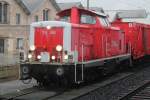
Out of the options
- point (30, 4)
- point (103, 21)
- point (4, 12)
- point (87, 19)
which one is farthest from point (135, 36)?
point (30, 4)

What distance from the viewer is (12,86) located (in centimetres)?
1677

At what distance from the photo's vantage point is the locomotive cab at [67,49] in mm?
15992

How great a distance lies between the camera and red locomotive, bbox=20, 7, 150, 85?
630 inches

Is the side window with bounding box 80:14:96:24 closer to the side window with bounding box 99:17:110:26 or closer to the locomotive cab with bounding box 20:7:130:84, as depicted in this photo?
the locomotive cab with bounding box 20:7:130:84

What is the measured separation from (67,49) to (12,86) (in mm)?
2674

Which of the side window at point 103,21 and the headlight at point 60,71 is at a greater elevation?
the side window at point 103,21

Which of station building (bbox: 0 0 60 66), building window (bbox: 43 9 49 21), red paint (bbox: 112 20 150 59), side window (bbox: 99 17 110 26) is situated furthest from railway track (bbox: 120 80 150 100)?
building window (bbox: 43 9 49 21)

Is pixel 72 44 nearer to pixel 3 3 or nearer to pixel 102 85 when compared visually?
pixel 102 85

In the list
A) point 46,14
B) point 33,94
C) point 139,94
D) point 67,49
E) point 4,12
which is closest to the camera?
point 33,94

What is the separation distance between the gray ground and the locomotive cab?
0.60 meters

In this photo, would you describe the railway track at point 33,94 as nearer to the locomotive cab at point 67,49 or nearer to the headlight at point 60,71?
the locomotive cab at point 67,49

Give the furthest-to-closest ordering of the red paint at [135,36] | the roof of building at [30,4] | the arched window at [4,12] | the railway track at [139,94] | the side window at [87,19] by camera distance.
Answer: the roof of building at [30,4]
the arched window at [4,12]
the red paint at [135,36]
the side window at [87,19]
the railway track at [139,94]

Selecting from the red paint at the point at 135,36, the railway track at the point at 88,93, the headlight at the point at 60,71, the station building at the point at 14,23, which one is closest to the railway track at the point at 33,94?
the railway track at the point at 88,93

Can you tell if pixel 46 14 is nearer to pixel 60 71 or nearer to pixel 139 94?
pixel 60 71
